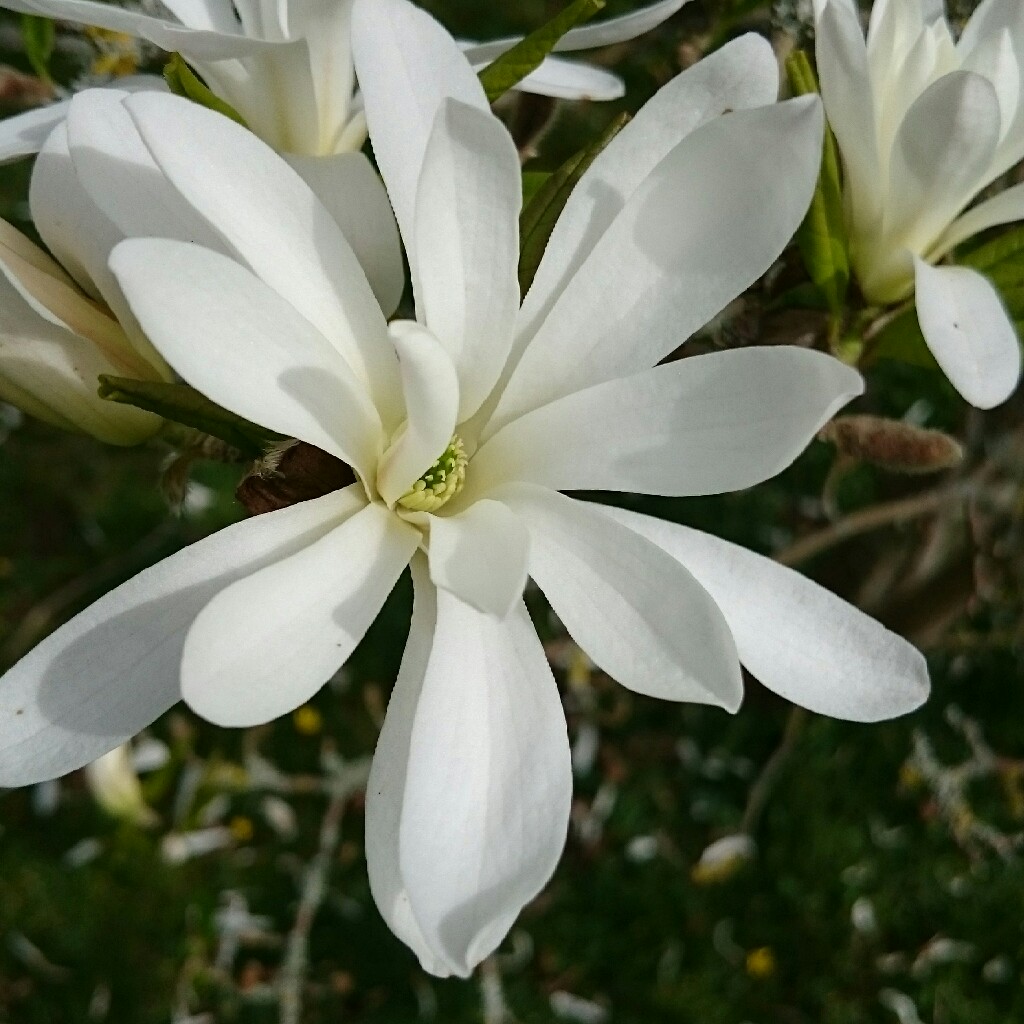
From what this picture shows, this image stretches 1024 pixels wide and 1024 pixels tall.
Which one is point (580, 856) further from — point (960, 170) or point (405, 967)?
point (960, 170)

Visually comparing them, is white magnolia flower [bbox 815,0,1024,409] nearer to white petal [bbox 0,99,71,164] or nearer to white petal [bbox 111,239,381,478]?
white petal [bbox 111,239,381,478]

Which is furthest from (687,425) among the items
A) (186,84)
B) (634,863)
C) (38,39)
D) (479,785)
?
(634,863)

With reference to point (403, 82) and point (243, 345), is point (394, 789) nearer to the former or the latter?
point (243, 345)

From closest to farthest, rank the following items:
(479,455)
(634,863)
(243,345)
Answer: (243,345) → (479,455) → (634,863)

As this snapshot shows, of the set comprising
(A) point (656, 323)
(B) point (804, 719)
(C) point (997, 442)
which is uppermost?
(A) point (656, 323)

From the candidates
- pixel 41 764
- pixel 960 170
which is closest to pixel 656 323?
pixel 960 170
